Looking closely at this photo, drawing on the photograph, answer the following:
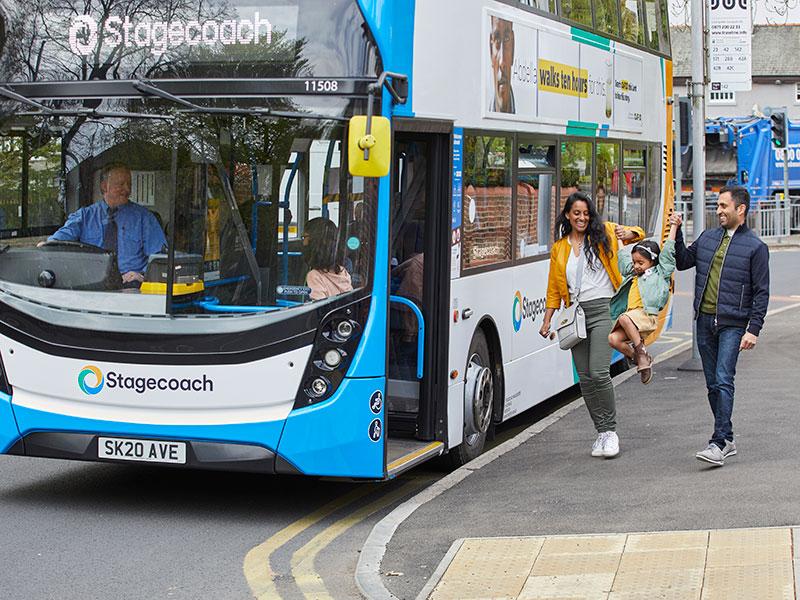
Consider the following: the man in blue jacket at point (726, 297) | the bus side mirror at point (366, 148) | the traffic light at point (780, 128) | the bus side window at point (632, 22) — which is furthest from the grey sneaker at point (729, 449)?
the traffic light at point (780, 128)

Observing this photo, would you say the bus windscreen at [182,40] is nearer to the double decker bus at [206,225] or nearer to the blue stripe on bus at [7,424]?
the double decker bus at [206,225]

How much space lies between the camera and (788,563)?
6633 millimetres

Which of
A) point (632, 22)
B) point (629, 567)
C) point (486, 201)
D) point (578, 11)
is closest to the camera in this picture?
point (629, 567)

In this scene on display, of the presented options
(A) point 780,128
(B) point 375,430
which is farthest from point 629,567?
(A) point 780,128

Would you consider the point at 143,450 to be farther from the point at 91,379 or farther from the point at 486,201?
the point at 486,201

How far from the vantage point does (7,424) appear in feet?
28.0

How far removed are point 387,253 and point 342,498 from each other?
1914 millimetres

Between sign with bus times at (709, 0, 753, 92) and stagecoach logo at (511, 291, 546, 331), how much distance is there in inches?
255

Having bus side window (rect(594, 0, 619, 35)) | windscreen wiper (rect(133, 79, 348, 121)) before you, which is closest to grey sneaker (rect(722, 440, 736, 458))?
windscreen wiper (rect(133, 79, 348, 121))

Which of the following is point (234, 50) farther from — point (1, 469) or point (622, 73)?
point (622, 73)

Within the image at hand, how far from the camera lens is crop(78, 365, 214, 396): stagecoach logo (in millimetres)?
8156

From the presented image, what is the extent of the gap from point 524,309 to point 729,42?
7.31 meters

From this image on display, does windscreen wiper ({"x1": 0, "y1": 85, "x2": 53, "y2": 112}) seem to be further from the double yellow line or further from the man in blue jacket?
the man in blue jacket

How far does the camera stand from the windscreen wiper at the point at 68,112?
816 cm
